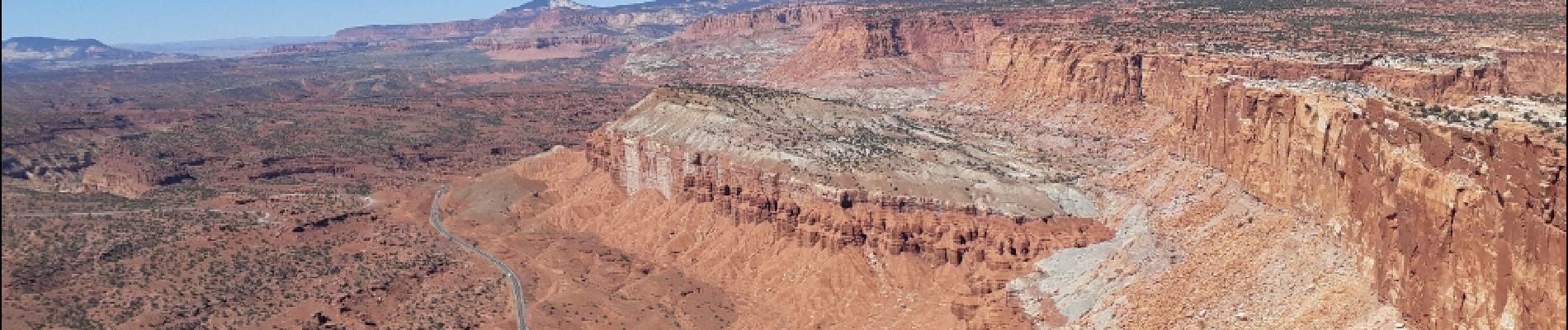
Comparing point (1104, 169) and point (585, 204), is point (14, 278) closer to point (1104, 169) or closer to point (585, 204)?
point (585, 204)

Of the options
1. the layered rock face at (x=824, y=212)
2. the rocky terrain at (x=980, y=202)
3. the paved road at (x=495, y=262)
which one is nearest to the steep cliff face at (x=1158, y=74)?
the rocky terrain at (x=980, y=202)

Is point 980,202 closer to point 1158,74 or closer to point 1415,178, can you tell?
point 1415,178

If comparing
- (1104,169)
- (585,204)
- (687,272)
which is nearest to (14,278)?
(687,272)

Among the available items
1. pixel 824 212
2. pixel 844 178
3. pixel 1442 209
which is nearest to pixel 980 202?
pixel 844 178

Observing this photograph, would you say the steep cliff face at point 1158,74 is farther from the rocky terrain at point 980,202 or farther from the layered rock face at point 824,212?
the layered rock face at point 824,212

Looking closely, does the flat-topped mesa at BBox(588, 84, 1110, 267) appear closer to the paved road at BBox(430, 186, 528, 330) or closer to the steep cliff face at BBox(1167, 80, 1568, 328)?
the paved road at BBox(430, 186, 528, 330)

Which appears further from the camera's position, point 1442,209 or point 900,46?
point 900,46
